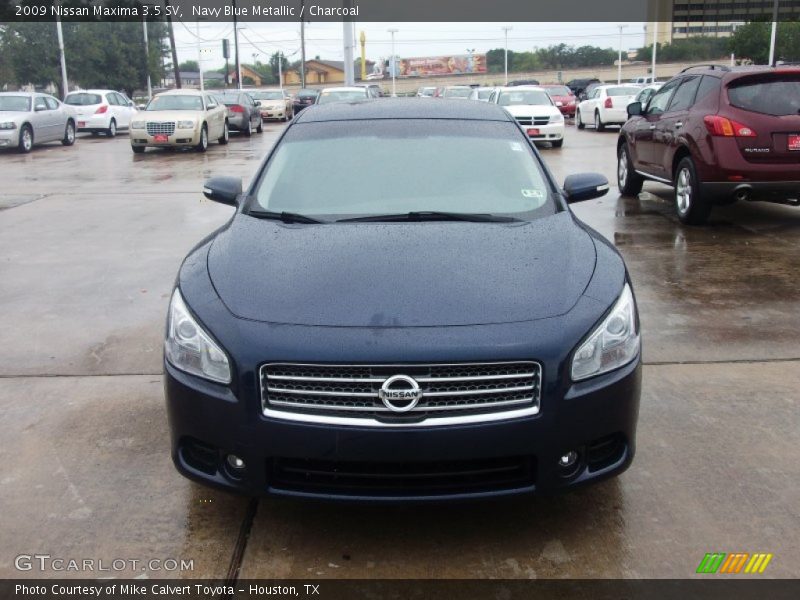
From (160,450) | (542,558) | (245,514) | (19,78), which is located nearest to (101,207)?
(160,450)

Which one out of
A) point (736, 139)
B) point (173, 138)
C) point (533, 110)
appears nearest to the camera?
point (736, 139)

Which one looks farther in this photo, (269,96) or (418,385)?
(269,96)

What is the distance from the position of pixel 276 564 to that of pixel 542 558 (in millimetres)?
978

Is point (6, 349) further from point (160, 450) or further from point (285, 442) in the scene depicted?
point (285, 442)

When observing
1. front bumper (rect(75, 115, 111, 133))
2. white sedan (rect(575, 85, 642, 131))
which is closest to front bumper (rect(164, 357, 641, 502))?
white sedan (rect(575, 85, 642, 131))

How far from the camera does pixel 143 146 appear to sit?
71.8 ft

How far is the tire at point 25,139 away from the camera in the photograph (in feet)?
70.5

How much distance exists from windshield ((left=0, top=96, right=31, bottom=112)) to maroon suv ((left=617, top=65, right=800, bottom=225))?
59.1 ft

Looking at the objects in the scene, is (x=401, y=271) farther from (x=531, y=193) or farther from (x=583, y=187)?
(x=583, y=187)

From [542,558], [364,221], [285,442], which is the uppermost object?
[364,221]

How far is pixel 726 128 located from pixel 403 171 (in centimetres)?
556

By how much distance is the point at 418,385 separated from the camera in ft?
9.59

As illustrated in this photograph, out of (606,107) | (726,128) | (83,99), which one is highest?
(83,99)

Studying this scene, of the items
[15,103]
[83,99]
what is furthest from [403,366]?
[83,99]
